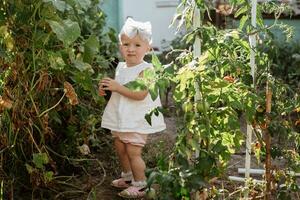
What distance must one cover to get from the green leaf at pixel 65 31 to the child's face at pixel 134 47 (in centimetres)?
68

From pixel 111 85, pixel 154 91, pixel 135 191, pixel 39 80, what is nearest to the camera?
pixel 154 91

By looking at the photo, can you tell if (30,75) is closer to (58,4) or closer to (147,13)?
(58,4)

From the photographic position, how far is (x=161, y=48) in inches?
328

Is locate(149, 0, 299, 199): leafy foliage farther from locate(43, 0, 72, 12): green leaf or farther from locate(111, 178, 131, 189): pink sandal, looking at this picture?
locate(111, 178, 131, 189): pink sandal

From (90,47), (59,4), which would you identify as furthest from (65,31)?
(90,47)

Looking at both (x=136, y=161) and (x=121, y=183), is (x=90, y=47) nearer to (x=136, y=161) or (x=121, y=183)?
(x=136, y=161)

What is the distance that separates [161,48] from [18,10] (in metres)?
5.75

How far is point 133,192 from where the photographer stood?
325cm

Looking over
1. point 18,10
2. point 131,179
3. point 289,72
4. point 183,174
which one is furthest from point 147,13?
point 183,174

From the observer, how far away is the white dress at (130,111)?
10.6 feet

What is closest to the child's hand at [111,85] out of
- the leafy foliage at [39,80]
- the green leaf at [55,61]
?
the leafy foliage at [39,80]

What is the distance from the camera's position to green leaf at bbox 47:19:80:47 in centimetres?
248

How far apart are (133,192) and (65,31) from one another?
3.89 ft

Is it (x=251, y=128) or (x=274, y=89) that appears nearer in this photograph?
(x=274, y=89)
